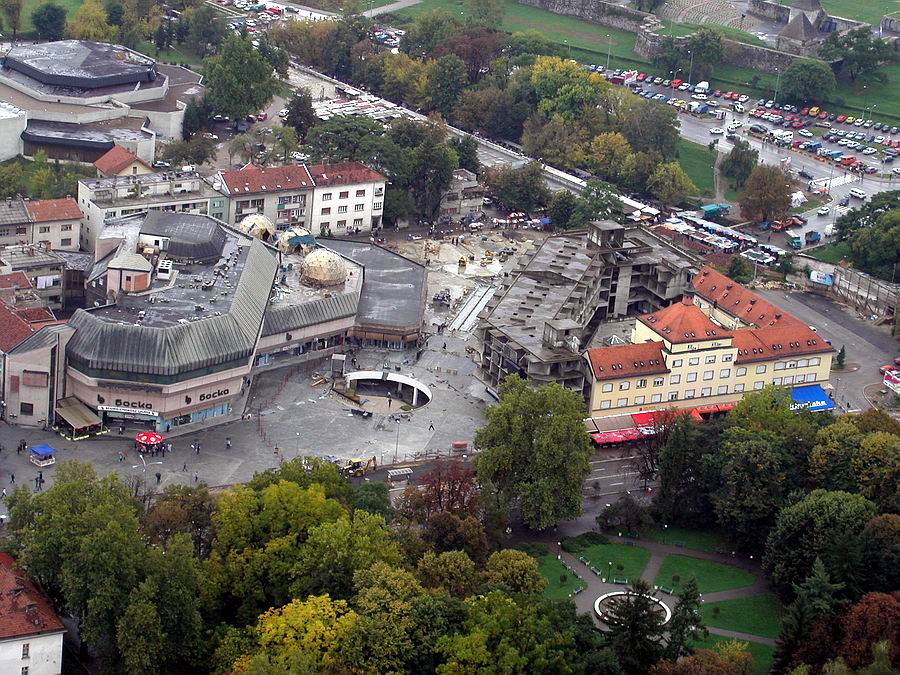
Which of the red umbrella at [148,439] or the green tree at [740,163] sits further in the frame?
the green tree at [740,163]

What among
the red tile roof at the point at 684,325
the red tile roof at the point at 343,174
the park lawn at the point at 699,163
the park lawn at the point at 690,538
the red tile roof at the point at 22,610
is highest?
the red tile roof at the point at 684,325

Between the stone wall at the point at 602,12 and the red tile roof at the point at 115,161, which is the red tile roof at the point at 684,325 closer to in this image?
the red tile roof at the point at 115,161

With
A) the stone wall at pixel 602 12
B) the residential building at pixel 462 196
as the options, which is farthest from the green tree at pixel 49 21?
the stone wall at pixel 602 12

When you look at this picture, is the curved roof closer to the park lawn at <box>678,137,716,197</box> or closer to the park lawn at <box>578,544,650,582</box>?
the park lawn at <box>578,544,650,582</box>

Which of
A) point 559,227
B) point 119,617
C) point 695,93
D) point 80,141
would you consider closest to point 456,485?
point 119,617

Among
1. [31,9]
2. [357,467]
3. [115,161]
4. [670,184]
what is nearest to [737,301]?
[357,467]

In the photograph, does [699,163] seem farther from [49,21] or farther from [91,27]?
[49,21]
